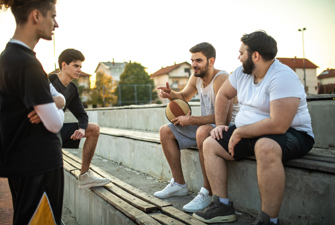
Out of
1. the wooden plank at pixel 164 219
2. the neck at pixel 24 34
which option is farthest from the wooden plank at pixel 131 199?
the neck at pixel 24 34

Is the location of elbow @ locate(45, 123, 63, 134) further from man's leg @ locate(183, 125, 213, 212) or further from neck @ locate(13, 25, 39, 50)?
man's leg @ locate(183, 125, 213, 212)

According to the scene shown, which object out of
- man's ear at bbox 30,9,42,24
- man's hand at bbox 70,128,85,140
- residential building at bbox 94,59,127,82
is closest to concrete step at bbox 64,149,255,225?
man's hand at bbox 70,128,85,140

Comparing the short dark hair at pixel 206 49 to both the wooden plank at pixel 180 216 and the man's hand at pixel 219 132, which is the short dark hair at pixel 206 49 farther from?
the wooden plank at pixel 180 216

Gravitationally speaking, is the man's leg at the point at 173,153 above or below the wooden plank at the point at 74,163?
above

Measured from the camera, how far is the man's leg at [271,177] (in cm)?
213

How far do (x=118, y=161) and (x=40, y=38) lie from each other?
4.31 m

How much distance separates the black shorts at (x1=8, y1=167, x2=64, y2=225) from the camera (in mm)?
1582

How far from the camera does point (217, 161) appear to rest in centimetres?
269

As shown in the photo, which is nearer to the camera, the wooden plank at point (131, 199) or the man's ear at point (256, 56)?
the man's ear at point (256, 56)

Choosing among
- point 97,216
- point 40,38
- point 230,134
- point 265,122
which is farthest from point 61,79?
point 265,122

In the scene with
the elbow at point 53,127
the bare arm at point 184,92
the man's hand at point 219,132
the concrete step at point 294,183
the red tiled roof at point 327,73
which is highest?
the red tiled roof at point 327,73

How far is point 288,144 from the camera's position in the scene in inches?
88.3

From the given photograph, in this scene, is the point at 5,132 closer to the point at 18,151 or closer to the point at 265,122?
the point at 18,151

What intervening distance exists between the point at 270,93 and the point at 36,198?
180 centimetres
